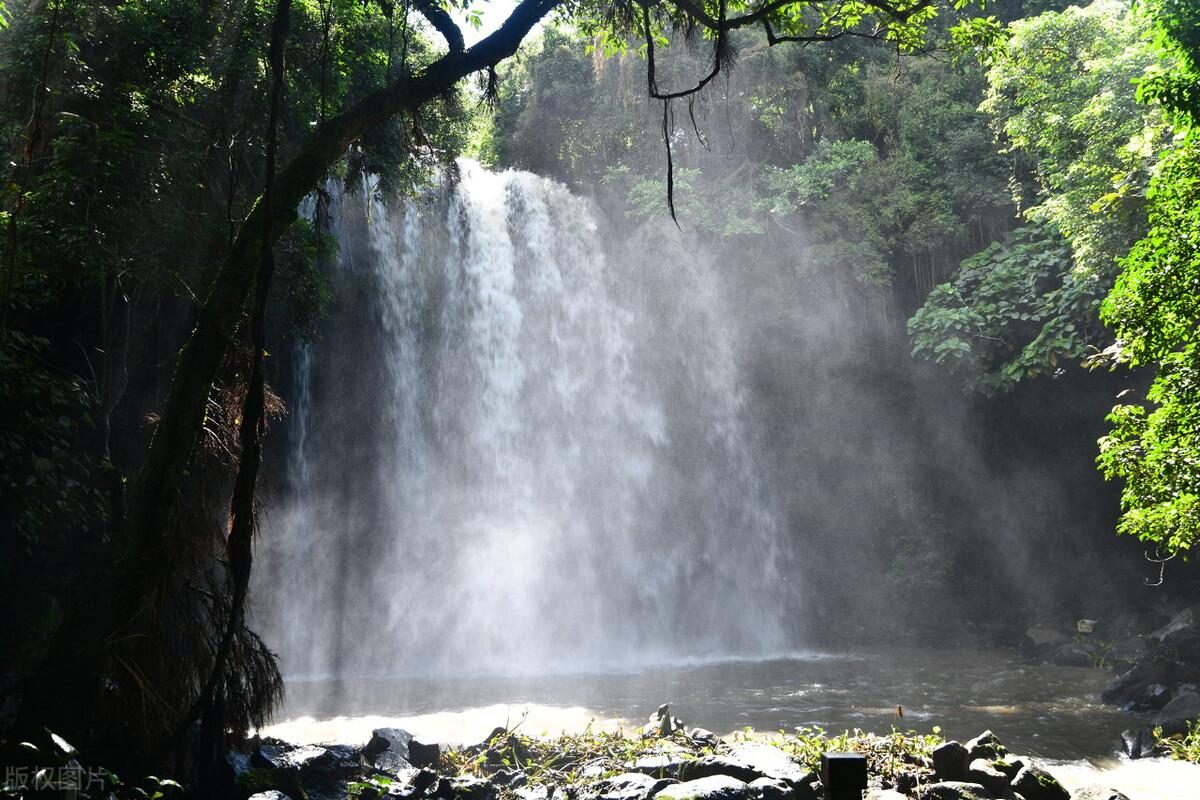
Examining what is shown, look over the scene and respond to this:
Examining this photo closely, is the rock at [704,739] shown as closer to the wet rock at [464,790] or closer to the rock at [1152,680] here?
the wet rock at [464,790]

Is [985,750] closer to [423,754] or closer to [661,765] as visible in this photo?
[661,765]

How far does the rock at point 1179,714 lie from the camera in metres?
8.52

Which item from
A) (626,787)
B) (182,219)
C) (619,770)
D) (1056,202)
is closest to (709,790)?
(626,787)

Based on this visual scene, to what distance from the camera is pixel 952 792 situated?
5.52 metres

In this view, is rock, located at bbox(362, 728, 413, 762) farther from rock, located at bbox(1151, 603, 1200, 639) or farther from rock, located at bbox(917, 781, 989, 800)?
rock, located at bbox(1151, 603, 1200, 639)

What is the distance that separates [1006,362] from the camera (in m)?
15.7

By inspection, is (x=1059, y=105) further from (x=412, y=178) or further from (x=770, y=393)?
(x=412, y=178)

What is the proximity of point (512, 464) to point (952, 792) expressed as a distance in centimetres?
1133

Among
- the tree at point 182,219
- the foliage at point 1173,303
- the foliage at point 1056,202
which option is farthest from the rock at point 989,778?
the foliage at point 1056,202

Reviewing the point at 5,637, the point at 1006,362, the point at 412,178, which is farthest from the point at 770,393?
the point at 5,637

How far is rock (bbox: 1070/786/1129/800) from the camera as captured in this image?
18.8 ft

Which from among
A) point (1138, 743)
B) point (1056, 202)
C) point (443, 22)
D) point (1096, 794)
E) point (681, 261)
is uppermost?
point (681, 261)

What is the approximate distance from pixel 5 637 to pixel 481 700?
6066 millimetres

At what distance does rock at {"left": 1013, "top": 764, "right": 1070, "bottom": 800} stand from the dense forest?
87.9 inches
